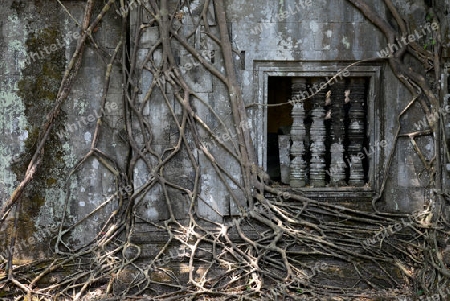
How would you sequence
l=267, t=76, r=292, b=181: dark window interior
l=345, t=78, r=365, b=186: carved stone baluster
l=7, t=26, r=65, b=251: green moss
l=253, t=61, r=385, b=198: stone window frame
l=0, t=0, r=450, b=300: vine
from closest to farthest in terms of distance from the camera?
l=0, t=0, r=450, b=300: vine, l=253, t=61, r=385, b=198: stone window frame, l=345, t=78, r=365, b=186: carved stone baluster, l=7, t=26, r=65, b=251: green moss, l=267, t=76, r=292, b=181: dark window interior

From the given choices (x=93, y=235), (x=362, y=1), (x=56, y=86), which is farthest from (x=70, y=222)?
(x=362, y=1)

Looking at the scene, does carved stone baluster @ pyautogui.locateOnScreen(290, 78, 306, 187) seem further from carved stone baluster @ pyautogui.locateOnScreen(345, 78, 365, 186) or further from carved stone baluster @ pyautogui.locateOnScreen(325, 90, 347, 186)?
carved stone baluster @ pyautogui.locateOnScreen(345, 78, 365, 186)

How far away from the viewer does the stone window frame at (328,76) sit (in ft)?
17.4

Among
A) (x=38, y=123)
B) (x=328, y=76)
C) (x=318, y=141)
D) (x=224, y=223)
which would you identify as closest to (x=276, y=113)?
(x=318, y=141)

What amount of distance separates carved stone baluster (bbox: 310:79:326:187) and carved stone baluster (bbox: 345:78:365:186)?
0.85ft

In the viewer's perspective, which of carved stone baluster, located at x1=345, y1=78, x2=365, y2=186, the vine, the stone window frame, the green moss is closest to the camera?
the vine

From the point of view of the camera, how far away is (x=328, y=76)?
535cm

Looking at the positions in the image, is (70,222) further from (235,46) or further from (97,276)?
(235,46)

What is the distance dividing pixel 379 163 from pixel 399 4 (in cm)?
148

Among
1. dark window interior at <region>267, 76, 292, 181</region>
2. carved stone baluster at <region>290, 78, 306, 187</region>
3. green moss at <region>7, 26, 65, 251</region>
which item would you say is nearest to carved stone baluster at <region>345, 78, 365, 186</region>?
carved stone baluster at <region>290, 78, 306, 187</region>

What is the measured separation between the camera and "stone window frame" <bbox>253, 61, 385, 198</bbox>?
529 centimetres

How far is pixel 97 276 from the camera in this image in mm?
5059

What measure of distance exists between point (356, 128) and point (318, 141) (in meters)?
0.38

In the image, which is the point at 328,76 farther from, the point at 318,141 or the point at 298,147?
the point at 298,147
